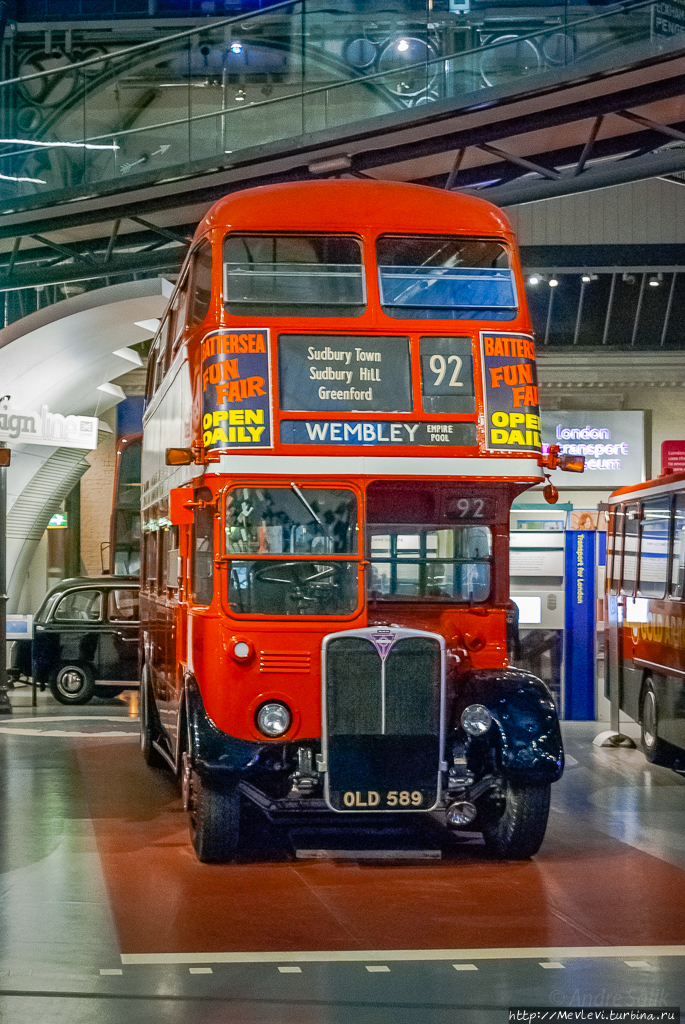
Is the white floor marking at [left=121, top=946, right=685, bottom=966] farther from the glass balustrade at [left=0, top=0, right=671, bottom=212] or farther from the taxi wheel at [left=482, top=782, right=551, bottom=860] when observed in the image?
the glass balustrade at [left=0, top=0, right=671, bottom=212]

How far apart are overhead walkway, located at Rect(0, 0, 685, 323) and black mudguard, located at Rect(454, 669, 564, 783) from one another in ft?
25.6

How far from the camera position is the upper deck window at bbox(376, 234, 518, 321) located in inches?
372

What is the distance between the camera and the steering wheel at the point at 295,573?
912 cm

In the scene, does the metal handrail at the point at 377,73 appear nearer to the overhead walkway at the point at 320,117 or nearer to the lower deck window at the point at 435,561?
the overhead walkway at the point at 320,117

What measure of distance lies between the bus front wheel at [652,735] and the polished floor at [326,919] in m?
2.12

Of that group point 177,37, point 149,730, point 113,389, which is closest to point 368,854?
point 149,730

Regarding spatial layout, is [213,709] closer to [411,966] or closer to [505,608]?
[505,608]

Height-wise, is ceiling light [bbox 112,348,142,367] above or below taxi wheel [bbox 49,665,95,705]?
above

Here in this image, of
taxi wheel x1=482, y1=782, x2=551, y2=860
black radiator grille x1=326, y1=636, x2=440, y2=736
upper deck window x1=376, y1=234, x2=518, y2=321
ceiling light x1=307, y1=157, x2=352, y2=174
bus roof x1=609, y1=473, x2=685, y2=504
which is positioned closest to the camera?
black radiator grille x1=326, y1=636, x2=440, y2=736

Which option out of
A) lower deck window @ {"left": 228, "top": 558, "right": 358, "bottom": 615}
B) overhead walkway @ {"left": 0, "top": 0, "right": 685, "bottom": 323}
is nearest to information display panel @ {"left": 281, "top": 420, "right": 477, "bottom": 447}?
lower deck window @ {"left": 228, "top": 558, "right": 358, "bottom": 615}

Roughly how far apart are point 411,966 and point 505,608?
12.8ft

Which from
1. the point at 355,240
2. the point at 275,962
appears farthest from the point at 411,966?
the point at 355,240

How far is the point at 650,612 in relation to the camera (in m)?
14.1

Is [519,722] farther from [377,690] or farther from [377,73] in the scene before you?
[377,73]
